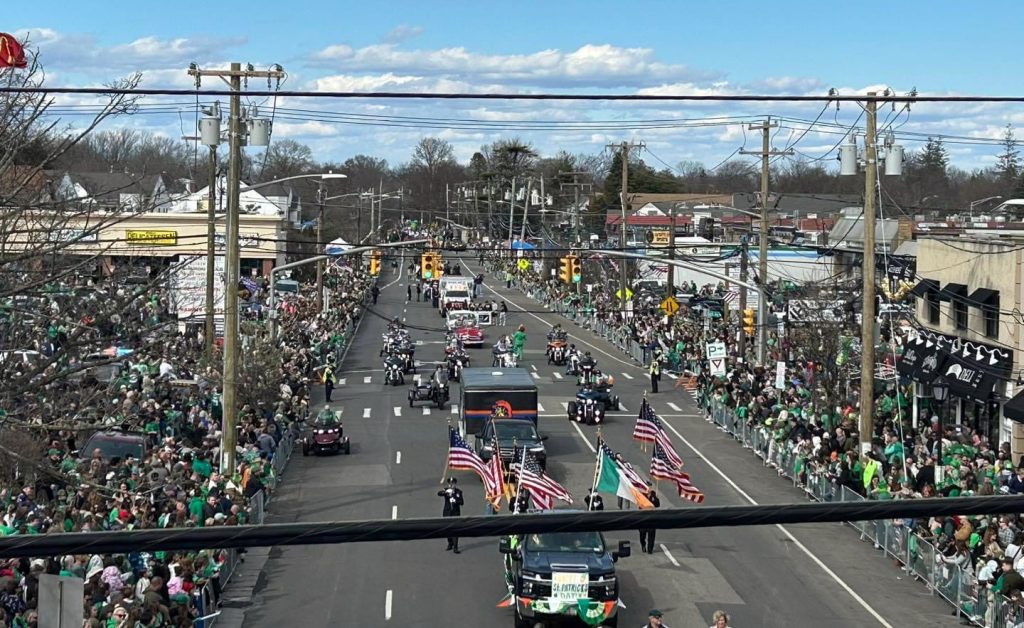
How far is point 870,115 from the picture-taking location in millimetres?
28328

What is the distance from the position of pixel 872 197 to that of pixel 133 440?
1655cm

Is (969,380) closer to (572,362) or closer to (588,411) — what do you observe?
(588,411)

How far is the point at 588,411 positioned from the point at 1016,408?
15764 millimetres

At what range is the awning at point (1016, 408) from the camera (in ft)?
92.3

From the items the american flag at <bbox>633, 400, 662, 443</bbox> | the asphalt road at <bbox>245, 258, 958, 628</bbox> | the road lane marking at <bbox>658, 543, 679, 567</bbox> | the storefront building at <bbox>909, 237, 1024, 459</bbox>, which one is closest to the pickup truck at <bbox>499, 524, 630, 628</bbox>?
A: the asphalt road at <bbox>245, 258, 958, 628</bbox>

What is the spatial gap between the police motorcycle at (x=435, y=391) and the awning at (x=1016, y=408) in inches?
833

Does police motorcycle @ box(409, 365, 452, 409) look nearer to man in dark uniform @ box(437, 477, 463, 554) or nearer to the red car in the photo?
the red car

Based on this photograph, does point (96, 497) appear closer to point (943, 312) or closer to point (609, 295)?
point (943, 312)

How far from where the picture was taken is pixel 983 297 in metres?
33.6

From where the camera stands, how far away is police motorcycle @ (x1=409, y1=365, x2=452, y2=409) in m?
45.4

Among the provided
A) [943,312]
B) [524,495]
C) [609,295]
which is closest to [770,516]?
[524,495]

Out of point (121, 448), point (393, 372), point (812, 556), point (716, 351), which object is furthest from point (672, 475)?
point (393, 372)

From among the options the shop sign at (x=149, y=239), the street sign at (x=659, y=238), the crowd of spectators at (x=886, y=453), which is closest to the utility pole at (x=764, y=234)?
the crowd of spectators at (x=886, y=453)

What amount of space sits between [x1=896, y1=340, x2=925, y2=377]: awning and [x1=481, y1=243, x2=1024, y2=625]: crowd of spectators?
52cm
